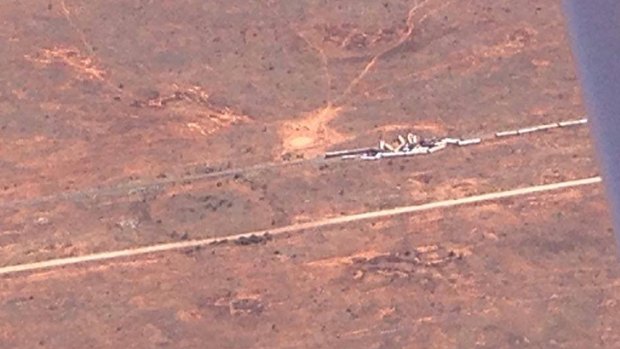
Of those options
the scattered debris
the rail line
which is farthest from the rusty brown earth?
the scattered debris

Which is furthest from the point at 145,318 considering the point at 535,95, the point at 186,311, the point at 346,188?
the point at 535,95

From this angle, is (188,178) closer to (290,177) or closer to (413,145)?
(290,177)

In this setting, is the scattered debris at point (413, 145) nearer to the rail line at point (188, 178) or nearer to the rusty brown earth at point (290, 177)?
the rail line at point (188, 178)

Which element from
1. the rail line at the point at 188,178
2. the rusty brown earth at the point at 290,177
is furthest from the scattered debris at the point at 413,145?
the rusty brown earth at the point at 290,177

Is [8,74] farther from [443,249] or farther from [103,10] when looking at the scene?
[443,249]

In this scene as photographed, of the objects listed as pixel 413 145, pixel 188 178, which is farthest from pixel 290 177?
pixel 413 145

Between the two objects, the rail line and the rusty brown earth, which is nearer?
the rusty brown earth

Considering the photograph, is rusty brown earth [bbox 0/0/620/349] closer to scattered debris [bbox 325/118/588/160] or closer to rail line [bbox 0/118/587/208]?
rail line [bbox 0/118/587/208]
